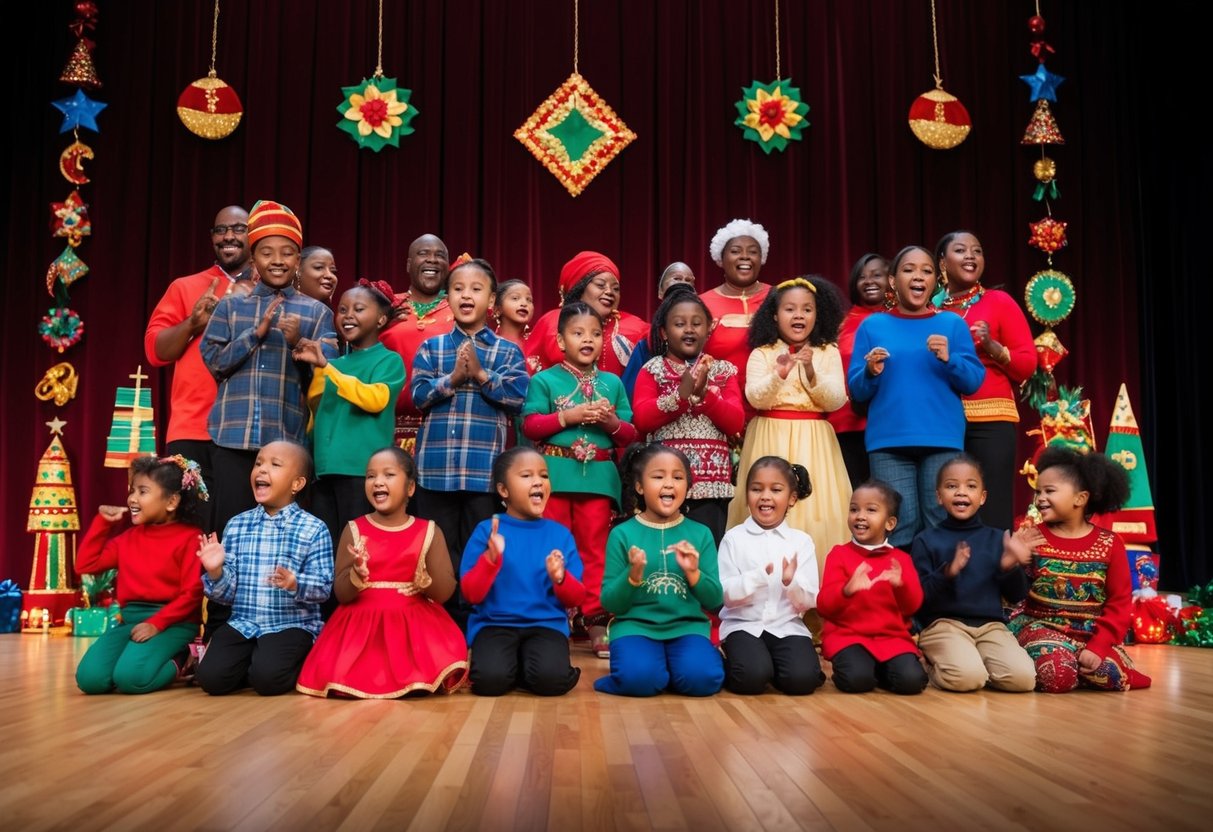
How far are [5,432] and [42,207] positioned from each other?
1.42 meters

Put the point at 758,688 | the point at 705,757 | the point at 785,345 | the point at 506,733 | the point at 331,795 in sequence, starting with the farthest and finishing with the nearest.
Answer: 1. the point at 785,345
2. the point at 758,688
3. the point at 506,733
4. the point at 705,757
5. the point at 331,795

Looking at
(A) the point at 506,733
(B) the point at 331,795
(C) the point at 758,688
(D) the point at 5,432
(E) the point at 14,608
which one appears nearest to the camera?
(B) the point at 331,795

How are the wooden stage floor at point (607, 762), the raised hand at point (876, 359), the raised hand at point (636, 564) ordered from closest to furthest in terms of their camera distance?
the wooden stage floor at point (607, 762) < the raised hand at point (636, 564) < the raised hand at point (876, 359)

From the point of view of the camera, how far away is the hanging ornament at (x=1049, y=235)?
667 cm

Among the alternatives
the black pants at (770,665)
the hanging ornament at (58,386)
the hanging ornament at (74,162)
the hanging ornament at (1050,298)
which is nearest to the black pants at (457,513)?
the black pants at (770,665)

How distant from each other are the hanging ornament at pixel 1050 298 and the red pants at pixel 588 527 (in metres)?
4.04

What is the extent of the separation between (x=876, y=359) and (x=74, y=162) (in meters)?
5.06

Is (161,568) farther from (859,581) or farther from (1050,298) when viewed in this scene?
(1050,298)

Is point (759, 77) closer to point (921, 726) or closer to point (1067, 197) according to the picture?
point (1067, 197)

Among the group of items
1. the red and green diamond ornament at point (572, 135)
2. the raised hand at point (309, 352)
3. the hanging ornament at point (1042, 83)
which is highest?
the hanging ornament at point (1042, 83)

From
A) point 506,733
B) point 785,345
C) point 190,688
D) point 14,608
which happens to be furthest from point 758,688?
point 14,608

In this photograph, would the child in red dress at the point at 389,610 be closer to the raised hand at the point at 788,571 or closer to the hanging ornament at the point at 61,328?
the raised hand at the point at 788,571

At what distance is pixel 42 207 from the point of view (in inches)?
248

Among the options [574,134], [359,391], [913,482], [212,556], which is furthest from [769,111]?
[212,556]
